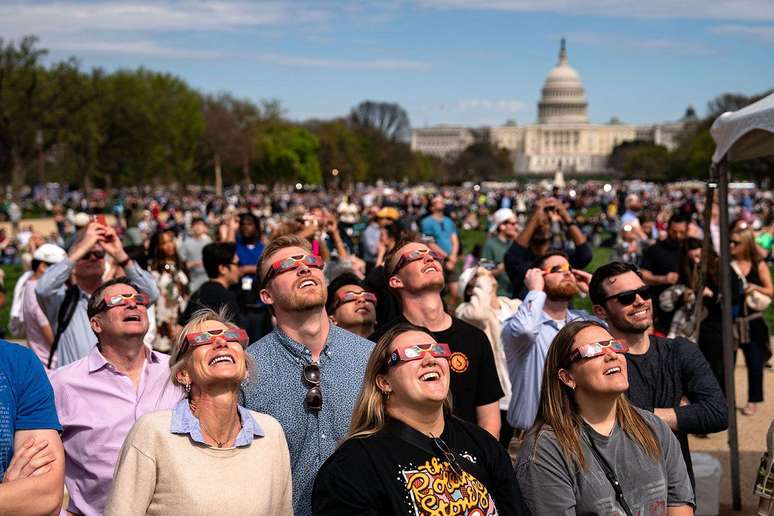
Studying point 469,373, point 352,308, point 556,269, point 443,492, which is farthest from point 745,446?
point 443,492

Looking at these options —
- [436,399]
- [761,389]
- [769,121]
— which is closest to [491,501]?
[436,399]

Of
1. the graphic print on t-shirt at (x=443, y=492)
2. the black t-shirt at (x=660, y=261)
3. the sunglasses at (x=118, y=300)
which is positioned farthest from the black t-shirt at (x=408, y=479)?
the black t-shirt at (x=660, y=261)

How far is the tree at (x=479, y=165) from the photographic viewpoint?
152 metres

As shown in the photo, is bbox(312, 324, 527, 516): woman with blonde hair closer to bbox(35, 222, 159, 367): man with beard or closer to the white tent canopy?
bbox(35, 222, 159, 367): man with beard

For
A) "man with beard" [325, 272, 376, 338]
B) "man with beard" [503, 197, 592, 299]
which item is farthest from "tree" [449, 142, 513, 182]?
"man with beard" [325, 272, 376, 338]

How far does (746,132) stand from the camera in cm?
602

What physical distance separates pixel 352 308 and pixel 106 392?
1.59 meters

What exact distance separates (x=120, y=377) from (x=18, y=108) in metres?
49.0

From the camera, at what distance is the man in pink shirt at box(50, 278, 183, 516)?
4.34 meters

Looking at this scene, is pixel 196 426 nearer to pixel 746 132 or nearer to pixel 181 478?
pixel 181 478

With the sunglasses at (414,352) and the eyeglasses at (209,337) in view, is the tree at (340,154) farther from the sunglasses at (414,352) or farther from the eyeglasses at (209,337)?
the sunglasses at (414,352)

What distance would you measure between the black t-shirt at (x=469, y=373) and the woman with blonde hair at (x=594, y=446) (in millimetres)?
787

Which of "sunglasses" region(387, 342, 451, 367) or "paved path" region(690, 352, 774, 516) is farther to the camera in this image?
"paved path" region(690, 352, 774, 516)

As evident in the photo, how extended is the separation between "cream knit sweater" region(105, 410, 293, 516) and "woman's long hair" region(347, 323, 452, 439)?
0.37 metres
